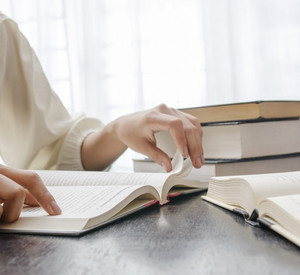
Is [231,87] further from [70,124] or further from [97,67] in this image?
[70,124]

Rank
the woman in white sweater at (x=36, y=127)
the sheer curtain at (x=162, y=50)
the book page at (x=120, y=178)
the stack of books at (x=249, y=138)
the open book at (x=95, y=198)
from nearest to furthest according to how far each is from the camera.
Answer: the open book at (x=95, y=198) < the book page at (x=120, y=178) < the stack of books at (x=249, y=138) < the woman in white sweater at (x=36, y=127) < the sheer curtain at (x=162, y=50)

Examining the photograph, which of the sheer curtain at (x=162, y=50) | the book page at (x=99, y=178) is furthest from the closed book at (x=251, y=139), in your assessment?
the sheer curtain at (x=162, y=50)

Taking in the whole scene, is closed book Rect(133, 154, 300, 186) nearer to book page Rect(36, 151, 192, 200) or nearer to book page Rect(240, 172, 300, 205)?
book page Rect(36, 151, 192, 200)

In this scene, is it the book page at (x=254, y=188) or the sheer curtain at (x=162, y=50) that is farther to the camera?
the sheer curtain at (x=162, y=50)

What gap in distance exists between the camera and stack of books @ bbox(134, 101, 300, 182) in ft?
2.20

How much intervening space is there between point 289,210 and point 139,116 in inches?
17.7

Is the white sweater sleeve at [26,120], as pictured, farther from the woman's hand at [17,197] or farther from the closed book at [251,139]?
the woman's hand at [17,197]

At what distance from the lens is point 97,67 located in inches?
72.2

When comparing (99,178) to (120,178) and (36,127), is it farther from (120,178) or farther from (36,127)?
(36,127)

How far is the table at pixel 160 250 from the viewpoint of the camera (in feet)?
0.91

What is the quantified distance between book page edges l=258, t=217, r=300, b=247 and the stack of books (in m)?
0.28

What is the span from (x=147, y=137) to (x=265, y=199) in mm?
386

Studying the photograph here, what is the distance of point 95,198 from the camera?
485 millimetres

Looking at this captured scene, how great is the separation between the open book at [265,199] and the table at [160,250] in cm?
1
